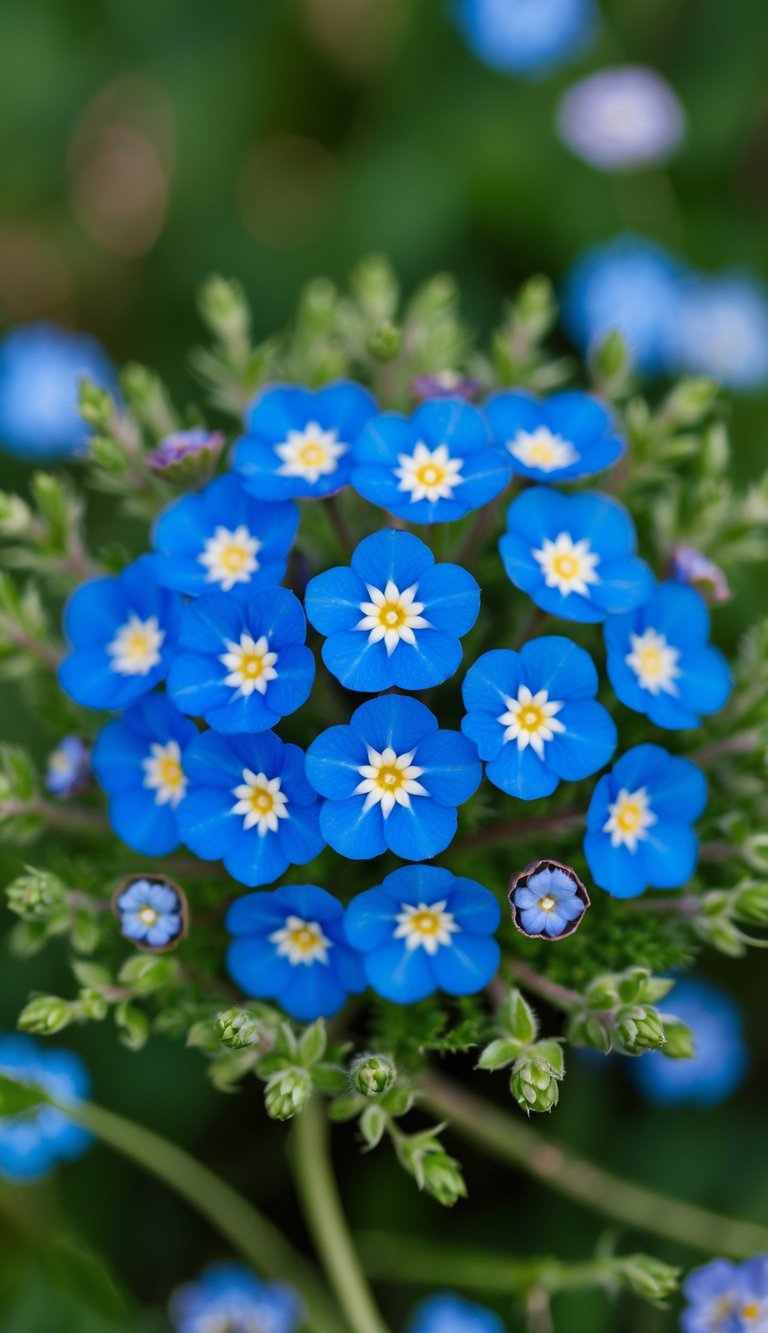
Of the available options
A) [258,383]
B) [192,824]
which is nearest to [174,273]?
[258,383]

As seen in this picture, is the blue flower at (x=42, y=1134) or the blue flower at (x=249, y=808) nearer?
the blue flower at (x=249, y=808)

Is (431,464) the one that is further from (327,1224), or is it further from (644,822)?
(327,1224)

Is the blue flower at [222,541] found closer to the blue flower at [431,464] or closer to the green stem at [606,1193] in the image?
the blue flower at [431,464]

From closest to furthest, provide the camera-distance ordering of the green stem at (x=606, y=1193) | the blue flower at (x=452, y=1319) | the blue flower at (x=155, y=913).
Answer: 1. the blue flower at (x=155, y=913)
2. the green stem at (x=606, y=1193)
3. the blue flower at (x=452, y=1319)

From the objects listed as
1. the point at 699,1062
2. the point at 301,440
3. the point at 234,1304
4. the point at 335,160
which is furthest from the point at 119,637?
the point at 335,160

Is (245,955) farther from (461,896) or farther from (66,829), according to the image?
(66,829)

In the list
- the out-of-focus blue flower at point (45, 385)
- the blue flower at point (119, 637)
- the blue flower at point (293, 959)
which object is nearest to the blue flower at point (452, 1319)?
the blue flower at point (293, 959)
